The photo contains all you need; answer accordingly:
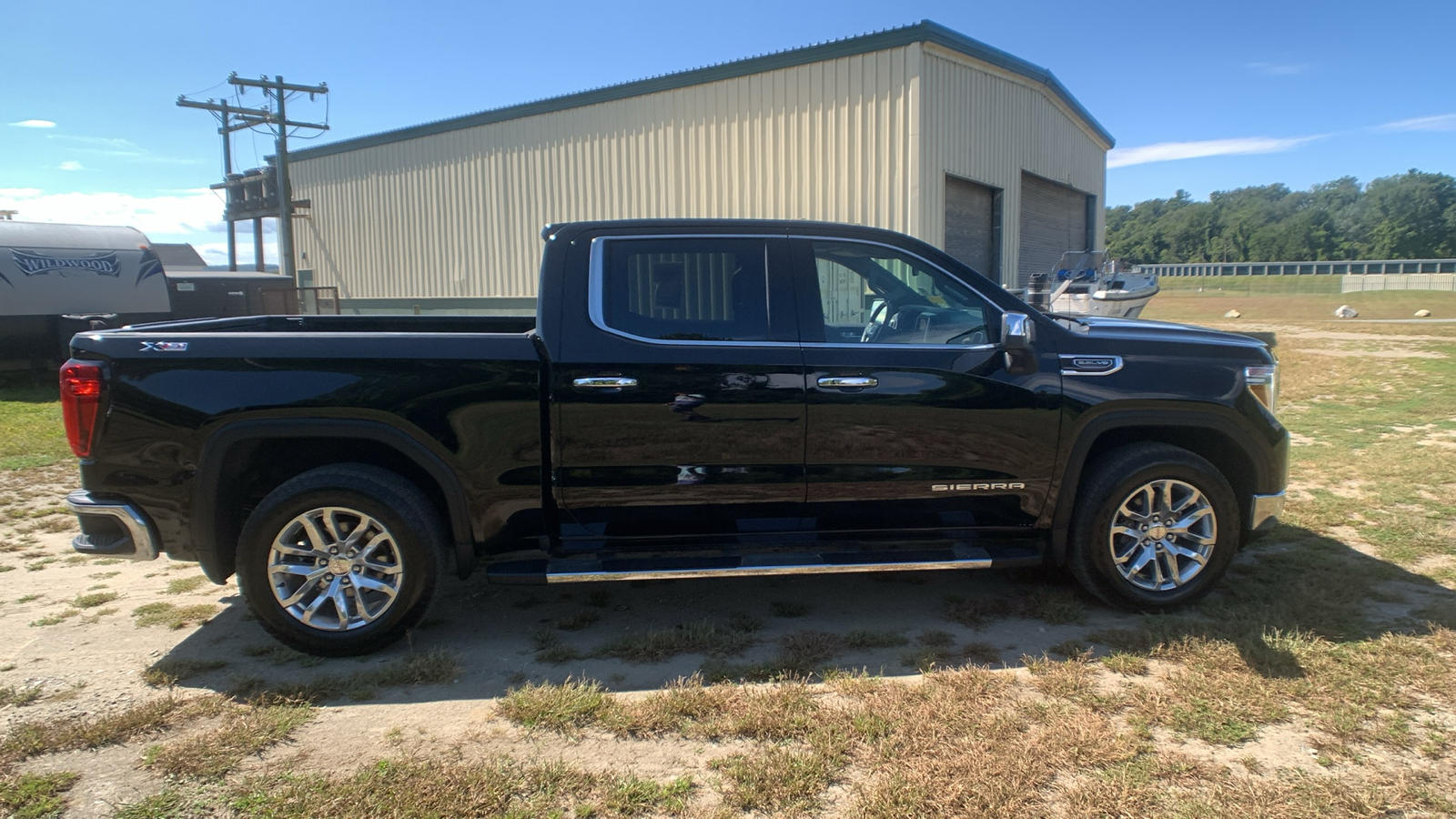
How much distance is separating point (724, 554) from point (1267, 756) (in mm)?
2165

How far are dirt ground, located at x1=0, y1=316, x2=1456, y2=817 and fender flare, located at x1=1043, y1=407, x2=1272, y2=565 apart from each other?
18.0 inches

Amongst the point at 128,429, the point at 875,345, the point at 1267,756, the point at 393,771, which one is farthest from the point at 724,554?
the point at 128,429

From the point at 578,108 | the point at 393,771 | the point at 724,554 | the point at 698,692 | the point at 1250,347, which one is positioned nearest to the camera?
the point at 393,771

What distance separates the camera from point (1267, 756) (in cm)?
300

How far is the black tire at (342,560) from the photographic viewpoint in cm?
374

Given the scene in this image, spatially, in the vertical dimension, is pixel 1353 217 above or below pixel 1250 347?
above

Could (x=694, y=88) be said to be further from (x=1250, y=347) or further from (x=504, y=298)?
(x=1250, y=347)

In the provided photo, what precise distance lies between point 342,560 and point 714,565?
1624mm

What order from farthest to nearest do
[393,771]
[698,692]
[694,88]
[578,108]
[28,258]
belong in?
[578,108] → [694,88] → [28,258] → [698,692] → [393,771]

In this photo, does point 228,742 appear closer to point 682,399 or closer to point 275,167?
point 682,399

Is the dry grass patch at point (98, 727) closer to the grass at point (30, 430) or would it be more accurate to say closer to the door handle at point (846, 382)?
the door handle at point (846, 382)

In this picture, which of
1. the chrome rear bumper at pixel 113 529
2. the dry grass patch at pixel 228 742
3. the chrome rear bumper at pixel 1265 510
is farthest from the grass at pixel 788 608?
the chrome rear bumper at pixel 113 529

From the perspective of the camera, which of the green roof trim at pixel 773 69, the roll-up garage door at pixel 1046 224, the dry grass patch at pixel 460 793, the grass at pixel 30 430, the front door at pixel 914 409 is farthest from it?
the roll-up garage door at pixel 1046 224

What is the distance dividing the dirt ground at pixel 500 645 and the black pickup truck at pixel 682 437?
375 mm
